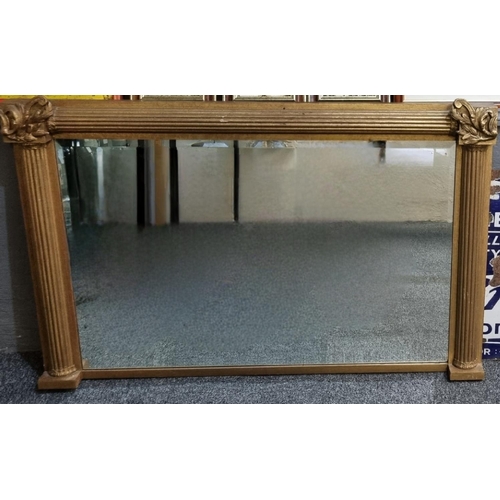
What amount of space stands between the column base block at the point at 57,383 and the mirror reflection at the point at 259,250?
7 centimetres

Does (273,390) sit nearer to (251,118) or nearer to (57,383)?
(57,383)

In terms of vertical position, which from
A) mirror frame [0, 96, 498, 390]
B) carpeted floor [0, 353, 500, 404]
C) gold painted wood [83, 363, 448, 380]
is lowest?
carpeted floor [0, 353, 500, 404]

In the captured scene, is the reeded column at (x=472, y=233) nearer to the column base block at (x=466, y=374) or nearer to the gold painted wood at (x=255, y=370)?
the column base block at (x=466, y=374)

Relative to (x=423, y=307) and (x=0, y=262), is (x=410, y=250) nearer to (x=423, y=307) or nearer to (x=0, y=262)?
(x=423, y=307)

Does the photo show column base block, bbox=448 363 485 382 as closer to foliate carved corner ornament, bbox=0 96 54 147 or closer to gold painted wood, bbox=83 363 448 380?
gold painted wood, bbox=83 363 448 380

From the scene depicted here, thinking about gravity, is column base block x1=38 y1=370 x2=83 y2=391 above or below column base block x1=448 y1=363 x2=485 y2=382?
above

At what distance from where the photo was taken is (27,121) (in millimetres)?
1301

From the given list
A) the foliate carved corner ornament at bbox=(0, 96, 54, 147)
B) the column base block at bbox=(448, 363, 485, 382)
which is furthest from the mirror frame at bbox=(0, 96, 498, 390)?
the column base block at bbox=(448, 363, 485, 382)

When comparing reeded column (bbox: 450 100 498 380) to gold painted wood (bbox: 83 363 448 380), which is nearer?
reeded column (bbox: 450 100 498 380)

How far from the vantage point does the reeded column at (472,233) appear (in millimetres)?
→ 1322

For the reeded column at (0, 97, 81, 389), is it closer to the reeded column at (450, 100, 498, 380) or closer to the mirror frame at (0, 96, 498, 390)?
the mirror frame at (0, 96, 498, 390)

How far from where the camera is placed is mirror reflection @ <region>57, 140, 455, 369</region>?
4.57ft

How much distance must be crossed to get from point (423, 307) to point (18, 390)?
43.8 inches

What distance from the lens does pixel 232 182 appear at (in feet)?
4.66
